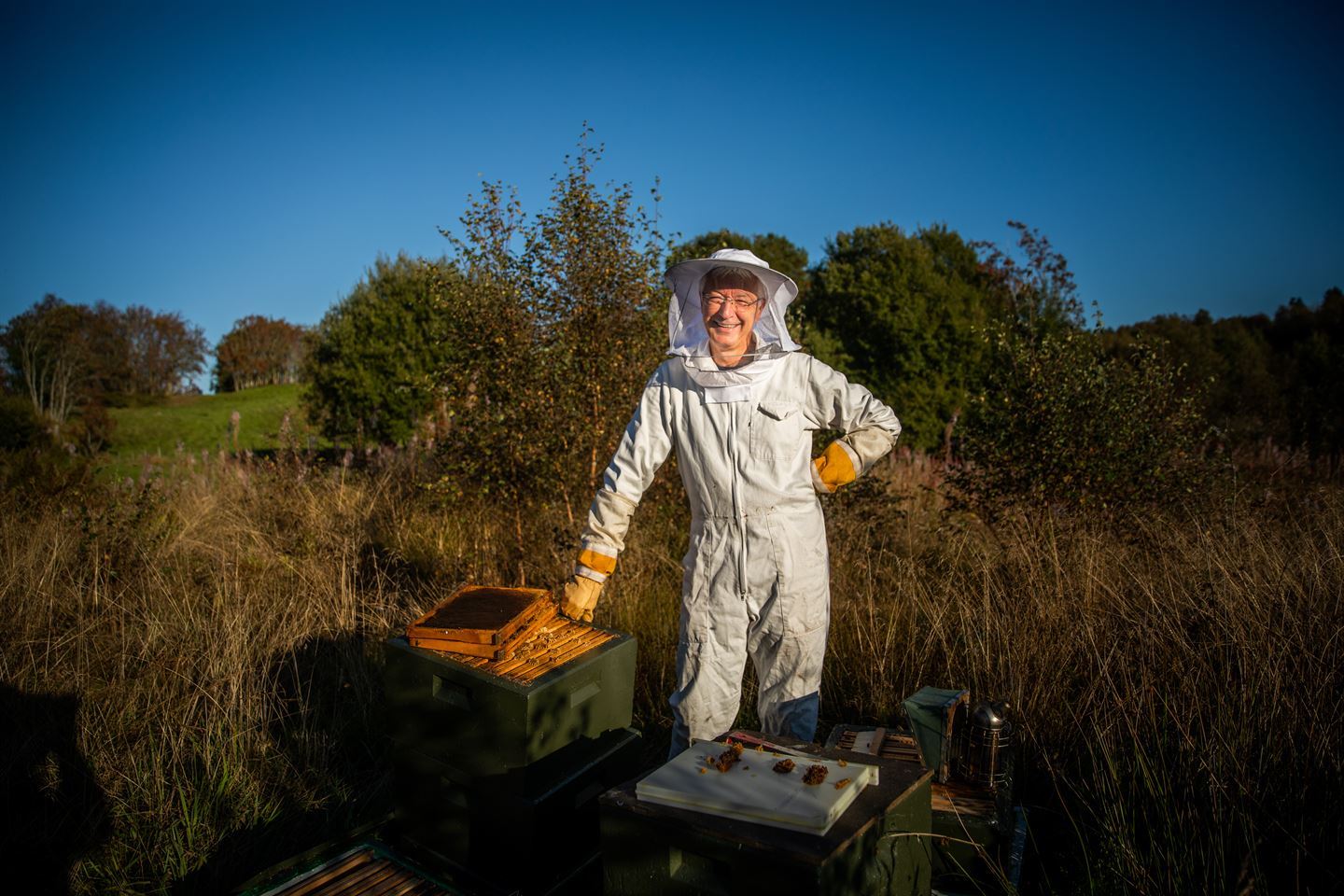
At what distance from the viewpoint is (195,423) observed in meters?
22.1

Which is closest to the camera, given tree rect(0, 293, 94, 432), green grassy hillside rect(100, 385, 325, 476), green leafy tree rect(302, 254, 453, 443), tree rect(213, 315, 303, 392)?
green leafy tree rect(302, 254, 453, 443)

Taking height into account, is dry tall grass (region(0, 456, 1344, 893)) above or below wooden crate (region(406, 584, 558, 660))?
below

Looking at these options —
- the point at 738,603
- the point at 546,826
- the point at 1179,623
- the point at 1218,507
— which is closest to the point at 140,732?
the point at 546,826

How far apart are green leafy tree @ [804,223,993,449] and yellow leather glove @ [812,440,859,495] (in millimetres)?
10583

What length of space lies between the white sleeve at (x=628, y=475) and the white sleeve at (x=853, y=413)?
63cm

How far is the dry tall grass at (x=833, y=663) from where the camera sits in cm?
298

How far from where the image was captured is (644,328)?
20.4ft

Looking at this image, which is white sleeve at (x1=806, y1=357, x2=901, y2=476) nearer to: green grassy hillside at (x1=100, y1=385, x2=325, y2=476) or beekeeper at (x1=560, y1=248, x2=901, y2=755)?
beekeeper at (x1=560, y1=248, x2=901, y2=755)

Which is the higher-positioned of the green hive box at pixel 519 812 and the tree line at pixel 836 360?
the tree line at pixel 836 360

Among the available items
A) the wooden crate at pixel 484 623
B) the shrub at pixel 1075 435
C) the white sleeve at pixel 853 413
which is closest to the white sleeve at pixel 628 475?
the wooden crate at pixel 484 623

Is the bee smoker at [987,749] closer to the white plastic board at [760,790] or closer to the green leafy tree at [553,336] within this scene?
the white plastic board at [760,790]

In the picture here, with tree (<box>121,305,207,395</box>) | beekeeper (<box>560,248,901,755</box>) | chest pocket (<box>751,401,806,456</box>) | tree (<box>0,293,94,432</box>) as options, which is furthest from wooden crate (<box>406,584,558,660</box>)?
tree (<box>121,305,207,395</box>)

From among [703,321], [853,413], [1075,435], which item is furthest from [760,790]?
[1075,435]

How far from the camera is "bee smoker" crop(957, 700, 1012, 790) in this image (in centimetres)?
292
